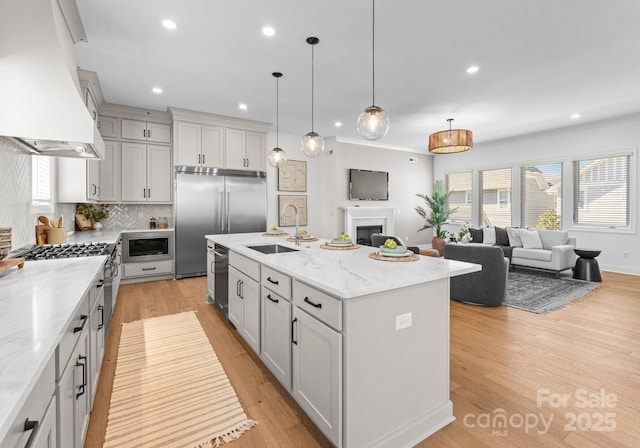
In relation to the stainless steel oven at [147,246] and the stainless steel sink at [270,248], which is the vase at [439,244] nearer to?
the stainless steel sink at [270,248]

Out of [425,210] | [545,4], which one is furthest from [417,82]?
[425,210]

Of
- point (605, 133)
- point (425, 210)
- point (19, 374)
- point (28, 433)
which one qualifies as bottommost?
point (28, 433)

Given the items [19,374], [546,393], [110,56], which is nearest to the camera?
[19,374]

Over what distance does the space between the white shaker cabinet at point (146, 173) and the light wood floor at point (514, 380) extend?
2134 mm

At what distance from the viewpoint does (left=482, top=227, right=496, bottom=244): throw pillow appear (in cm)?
647

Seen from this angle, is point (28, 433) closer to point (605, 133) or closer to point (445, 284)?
point (445, 284)

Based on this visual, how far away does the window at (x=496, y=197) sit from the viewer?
7480mm

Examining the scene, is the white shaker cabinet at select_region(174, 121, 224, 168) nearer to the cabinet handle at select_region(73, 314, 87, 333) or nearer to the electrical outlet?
the cabinet handle at select_region(73, 314, 87, 333)

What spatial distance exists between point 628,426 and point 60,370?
286cm

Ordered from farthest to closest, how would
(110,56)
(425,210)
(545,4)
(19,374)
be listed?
(425,210), (110,56), (545,4), (19,374)

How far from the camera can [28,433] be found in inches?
31.0

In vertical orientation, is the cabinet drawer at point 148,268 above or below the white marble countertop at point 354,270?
below

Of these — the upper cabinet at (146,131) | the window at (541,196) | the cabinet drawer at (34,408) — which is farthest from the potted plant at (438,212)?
the cabinet drawer at (34,408)

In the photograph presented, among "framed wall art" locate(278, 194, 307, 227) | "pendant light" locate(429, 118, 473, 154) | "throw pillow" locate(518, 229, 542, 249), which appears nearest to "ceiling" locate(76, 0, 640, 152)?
"pendant light" locate(429, 118, 473, 154)
